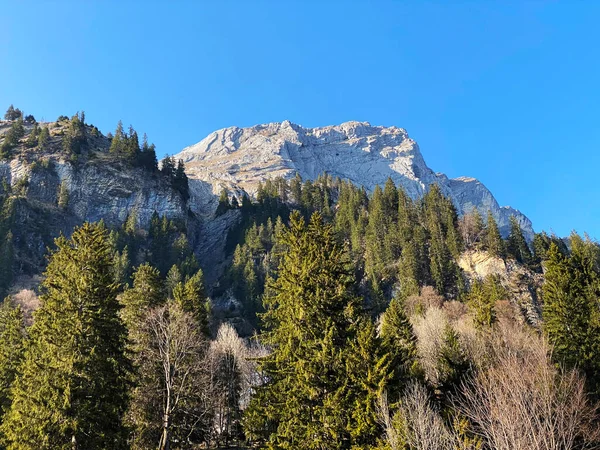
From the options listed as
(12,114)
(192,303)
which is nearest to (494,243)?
(192,303)

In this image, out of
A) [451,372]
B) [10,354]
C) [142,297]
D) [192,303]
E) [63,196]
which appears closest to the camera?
[451,372]

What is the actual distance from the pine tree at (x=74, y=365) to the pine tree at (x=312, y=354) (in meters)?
7.59

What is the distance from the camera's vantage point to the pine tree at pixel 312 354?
55.7 feet

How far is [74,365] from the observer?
18.8 m

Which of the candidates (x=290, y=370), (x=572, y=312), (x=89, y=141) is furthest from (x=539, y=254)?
(x=89, y=141)

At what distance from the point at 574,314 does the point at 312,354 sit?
28.7 m

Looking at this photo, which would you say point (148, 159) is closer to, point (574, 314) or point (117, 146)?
point (117, 146)

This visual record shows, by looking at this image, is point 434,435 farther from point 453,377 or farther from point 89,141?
point 89,141

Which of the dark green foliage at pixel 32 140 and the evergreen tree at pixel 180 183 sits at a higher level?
the dark green foliage at pixel 32 140

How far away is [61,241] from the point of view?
2264 centimetres

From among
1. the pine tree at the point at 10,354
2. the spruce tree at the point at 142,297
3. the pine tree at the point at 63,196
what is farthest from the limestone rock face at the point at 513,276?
the pine tree at the point at 63,196

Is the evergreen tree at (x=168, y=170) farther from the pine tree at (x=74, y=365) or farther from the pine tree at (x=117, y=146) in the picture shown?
the pine tree at (x=74, y=365)

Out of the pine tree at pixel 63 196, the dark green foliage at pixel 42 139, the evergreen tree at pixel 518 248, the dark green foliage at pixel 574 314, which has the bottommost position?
the dark green foliage at pixel 574 314

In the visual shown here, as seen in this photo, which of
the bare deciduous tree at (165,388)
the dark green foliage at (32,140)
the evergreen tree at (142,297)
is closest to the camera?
the bare deciduous tree at (165,388)
